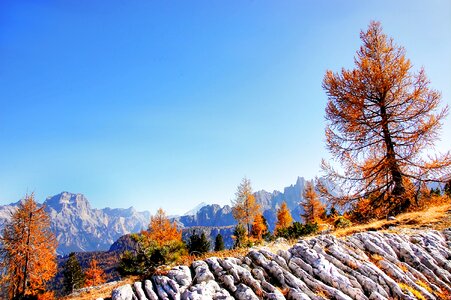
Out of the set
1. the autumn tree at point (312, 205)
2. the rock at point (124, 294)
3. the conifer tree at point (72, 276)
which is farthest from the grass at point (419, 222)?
the conifer tree at point (72, 276)

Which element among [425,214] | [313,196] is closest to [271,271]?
[425,214]

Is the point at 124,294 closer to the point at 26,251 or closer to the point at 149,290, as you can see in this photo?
the point at 149,290

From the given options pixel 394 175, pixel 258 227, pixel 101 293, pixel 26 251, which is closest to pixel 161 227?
pixel 258 227

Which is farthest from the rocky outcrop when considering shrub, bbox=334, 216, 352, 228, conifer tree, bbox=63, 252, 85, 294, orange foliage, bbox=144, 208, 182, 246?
conifer tree, bbox=63, 252, 85, 294

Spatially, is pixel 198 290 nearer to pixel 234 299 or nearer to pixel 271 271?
pixel 234 299

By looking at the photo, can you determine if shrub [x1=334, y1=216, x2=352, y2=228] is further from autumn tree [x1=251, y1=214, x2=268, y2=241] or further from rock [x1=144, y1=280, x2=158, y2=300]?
autumn tree [x1=251, y1=214, x2=268, y2=241]

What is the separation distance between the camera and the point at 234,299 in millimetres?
7789

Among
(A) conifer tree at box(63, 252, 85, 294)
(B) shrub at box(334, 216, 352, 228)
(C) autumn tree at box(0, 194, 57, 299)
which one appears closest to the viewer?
(B) shrub at box(334, 216, 352, 228)

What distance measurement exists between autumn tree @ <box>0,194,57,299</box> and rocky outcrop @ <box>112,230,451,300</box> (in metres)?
23.2

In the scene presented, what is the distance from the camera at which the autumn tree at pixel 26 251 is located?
25.3 metres

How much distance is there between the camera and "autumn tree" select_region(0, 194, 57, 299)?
25.3 metres

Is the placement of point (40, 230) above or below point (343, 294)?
above

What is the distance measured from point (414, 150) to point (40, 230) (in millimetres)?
33032

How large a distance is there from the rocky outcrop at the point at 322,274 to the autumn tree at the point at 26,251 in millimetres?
23221
